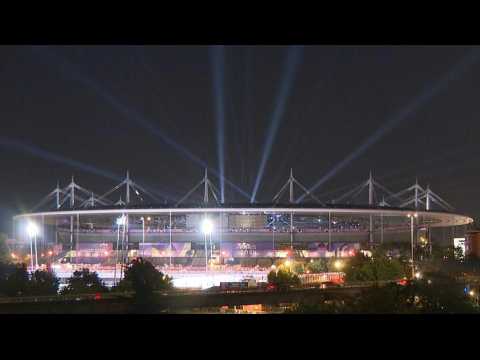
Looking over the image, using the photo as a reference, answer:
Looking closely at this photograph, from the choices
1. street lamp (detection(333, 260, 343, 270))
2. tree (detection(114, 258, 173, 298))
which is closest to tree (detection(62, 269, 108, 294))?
tree (detection(114, 258, 173, 298))

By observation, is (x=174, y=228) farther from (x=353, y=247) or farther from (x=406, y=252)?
(x=406, y=252)

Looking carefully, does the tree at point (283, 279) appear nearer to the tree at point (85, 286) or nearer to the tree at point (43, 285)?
the tree at point (85, 286)

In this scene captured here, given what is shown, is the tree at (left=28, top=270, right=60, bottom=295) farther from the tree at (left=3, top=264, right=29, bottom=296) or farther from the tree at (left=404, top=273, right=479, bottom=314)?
the tree at (left=404, top=273, right=479, bottom=314)

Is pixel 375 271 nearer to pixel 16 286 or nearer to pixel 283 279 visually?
pixel 283 279

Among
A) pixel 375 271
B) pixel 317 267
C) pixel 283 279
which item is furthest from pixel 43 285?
pixel 317 267

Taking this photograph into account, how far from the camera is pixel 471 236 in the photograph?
133ft

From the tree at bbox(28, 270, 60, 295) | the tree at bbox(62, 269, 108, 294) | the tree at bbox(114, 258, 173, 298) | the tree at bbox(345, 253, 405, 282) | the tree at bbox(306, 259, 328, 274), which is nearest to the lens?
the tree at bbox(114, 258, 173, 298)

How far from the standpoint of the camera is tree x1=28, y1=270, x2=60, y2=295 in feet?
60.4

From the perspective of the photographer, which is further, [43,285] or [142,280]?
[43,285]

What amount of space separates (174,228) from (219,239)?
140 inches

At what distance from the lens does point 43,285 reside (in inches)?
741

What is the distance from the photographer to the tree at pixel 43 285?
18.4m

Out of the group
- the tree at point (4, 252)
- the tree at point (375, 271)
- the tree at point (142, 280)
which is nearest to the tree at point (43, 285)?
the tree at point (142, 280)
